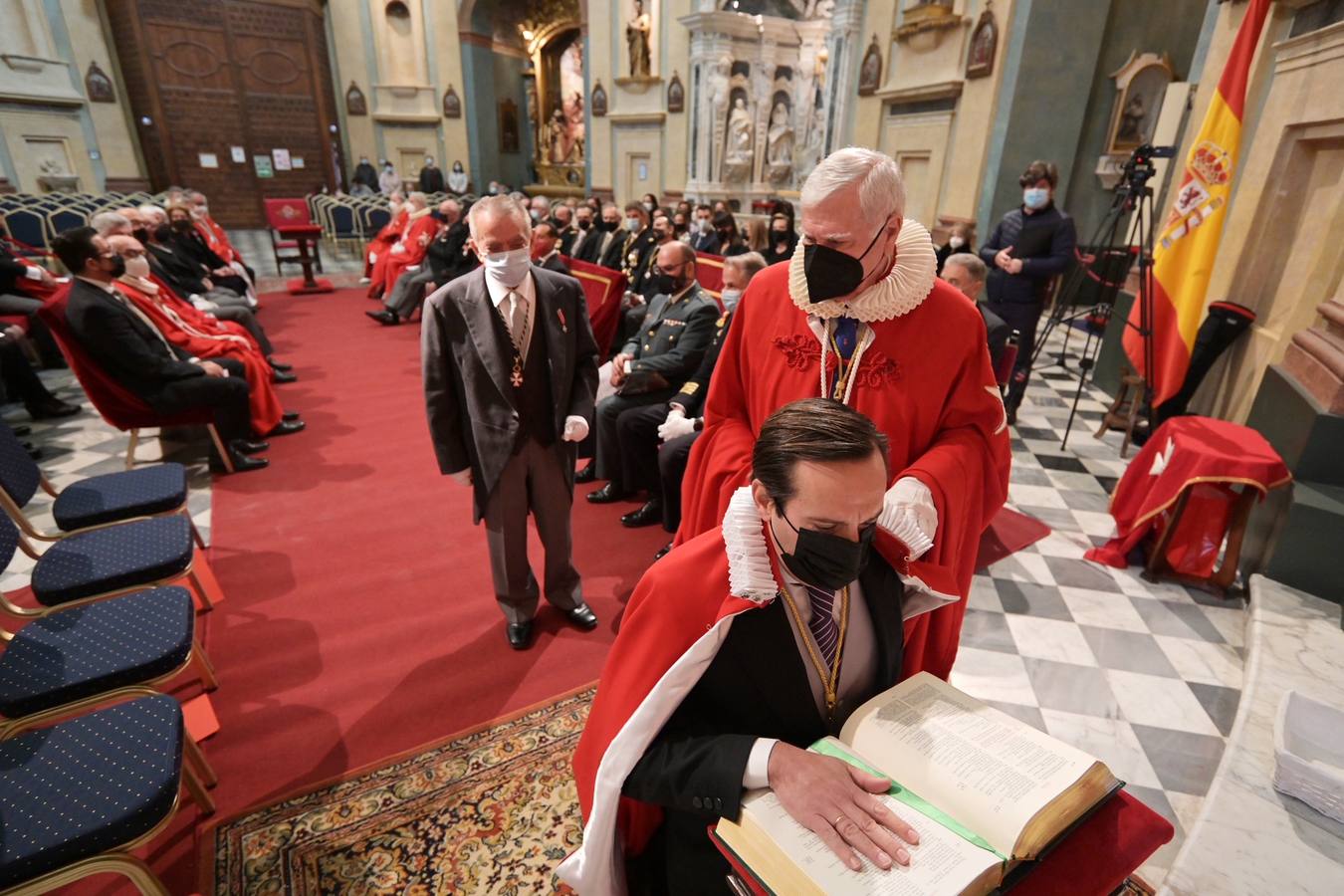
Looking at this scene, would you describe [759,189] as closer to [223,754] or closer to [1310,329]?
[1310,329]

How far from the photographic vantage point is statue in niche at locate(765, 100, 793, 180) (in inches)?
512

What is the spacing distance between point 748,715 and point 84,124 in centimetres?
1783

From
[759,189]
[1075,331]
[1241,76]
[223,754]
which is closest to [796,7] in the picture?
[759,189]

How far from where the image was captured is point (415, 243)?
8.82m

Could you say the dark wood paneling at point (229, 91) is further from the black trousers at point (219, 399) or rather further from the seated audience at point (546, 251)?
the black trousers at point (219, 399)

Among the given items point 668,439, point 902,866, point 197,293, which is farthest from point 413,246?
point 902,866

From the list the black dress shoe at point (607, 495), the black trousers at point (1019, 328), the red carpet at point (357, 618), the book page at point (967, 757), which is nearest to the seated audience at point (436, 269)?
→ the red carpet at point (357, 618)

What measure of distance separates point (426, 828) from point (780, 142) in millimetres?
13438

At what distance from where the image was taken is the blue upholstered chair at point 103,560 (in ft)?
7.47

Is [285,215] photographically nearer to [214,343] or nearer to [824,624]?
[214,343]

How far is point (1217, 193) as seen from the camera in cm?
417

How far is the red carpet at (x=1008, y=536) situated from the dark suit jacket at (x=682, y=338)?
1.92 metres

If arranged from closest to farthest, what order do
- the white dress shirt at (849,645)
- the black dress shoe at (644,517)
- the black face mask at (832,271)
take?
1. the white dress shirt at (849,645)
2. the black face mask at (832,271)
3. the black dress shoe at (644,517)

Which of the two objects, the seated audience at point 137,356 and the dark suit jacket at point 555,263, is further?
the dark suit jacket at point 555,263
